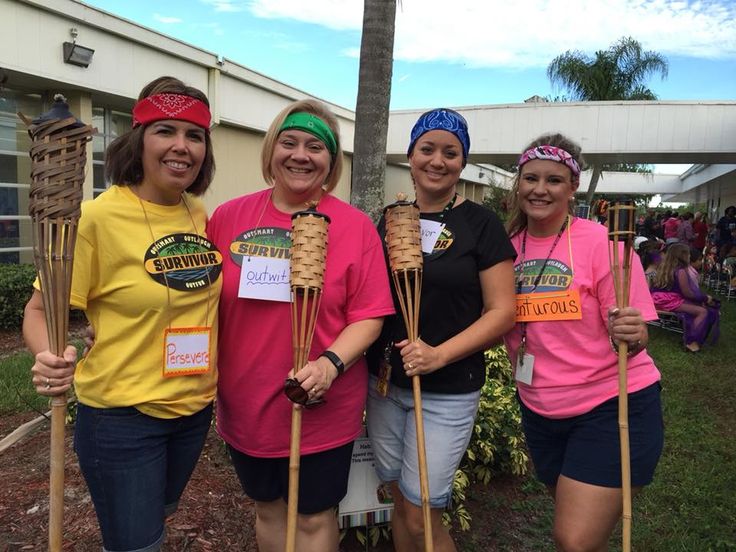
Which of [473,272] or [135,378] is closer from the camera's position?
[135,378]

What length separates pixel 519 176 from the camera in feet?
8.57

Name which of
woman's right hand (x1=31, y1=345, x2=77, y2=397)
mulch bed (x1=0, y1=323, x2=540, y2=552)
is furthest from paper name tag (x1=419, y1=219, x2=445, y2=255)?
mulch bed (x1=0, y1=323, x2=540, y2=552)

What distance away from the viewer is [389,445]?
2.56 meters

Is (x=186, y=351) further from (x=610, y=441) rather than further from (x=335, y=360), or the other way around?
(x=610, y=441)

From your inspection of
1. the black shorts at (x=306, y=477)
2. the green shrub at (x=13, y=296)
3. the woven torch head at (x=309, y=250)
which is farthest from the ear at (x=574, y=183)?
the green shrub at (x=13, y=296)

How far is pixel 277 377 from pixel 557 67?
25.4 m

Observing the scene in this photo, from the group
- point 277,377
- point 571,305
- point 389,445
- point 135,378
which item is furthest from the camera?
point 389,445

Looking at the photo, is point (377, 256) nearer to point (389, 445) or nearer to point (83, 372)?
point (389, 445)

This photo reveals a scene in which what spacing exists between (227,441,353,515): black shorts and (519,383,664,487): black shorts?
3.08 ft

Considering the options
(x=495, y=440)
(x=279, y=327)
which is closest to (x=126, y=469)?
(x=279, y=327)

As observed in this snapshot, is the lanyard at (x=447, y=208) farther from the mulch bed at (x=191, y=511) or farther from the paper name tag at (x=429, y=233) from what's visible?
the mulch bed at (x=191, y=511)

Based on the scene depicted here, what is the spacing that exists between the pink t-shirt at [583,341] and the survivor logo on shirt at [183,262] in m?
1.38

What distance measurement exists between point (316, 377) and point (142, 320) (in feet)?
2.16

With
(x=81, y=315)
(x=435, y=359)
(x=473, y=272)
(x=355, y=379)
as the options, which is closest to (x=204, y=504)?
(x=355, y=379)
